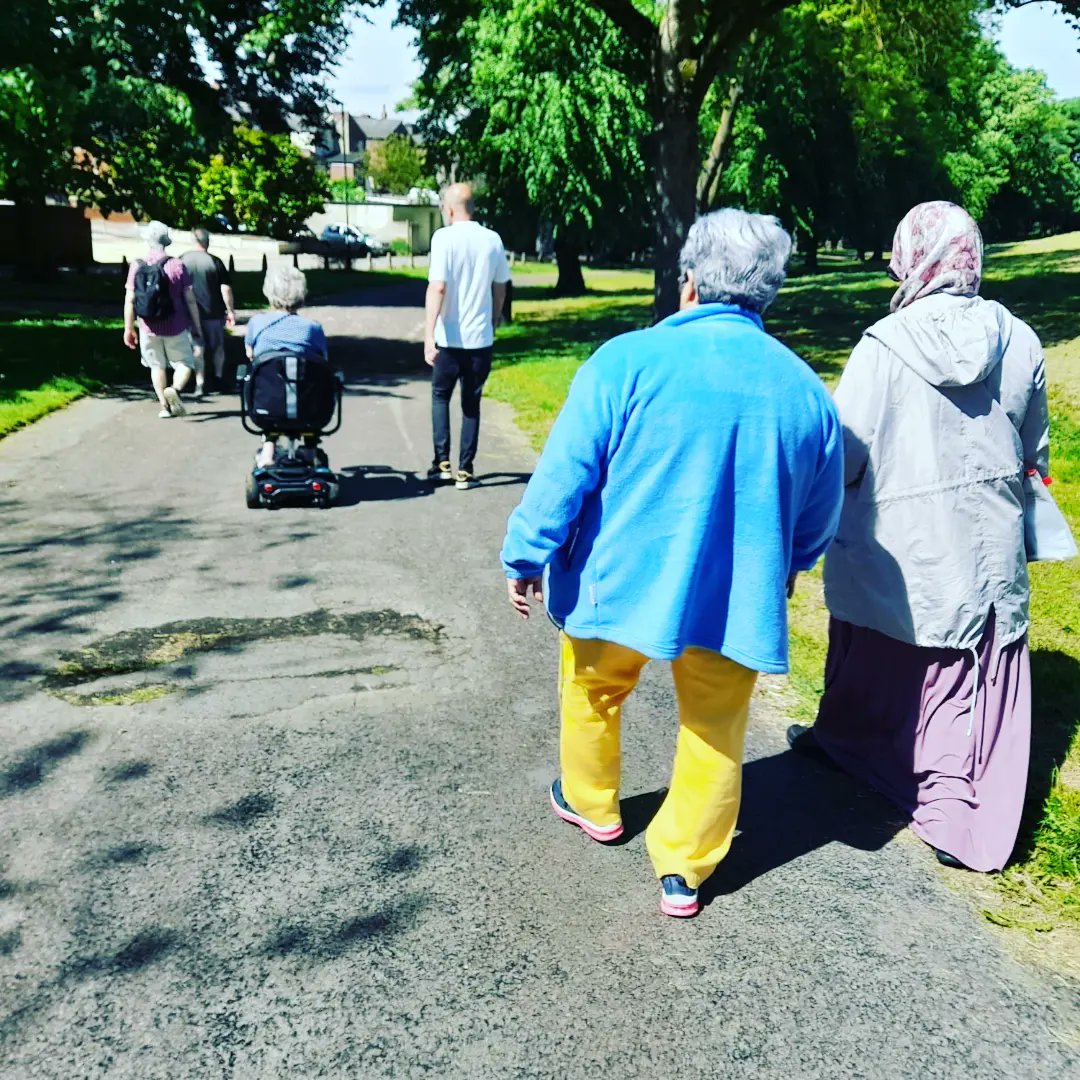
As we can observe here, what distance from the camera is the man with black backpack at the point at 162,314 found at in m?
10.6

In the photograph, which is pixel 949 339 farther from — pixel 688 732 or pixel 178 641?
pixel 178 641

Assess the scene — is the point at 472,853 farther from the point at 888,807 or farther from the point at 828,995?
the point at 888,807

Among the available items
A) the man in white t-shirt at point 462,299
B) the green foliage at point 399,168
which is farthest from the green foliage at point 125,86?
the green foliage at point 399,168

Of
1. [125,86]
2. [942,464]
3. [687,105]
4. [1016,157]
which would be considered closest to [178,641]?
[942,464]

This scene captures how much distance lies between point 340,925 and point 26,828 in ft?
3.82

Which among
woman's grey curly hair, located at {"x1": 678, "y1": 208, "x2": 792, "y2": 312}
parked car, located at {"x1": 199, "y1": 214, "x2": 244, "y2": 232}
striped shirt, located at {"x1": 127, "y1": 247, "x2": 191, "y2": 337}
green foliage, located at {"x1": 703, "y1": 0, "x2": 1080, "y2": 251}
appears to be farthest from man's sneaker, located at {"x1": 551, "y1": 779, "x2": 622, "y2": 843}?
parked car, located at {"x1": 199, "y1": 214, "x2": 244, "y2": 232}

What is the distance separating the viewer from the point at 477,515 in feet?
24.9

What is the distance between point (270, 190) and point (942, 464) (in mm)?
45748

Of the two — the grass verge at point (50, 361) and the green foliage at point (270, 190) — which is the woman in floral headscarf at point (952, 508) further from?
the green foliage at point (270, 190)

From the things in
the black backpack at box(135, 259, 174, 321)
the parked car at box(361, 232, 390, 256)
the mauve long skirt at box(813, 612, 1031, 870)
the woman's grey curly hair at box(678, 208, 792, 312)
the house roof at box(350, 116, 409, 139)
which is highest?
the house roof at box(350, 116, 409, 139)

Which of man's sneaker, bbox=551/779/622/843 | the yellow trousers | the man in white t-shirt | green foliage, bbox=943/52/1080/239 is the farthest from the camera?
green foliage, bbox=943/52/1080/239

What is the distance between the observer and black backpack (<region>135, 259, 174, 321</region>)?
1061cm

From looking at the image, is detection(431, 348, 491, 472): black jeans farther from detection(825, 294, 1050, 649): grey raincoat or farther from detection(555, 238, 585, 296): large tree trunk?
detection(555, 238, 585, 296): large tree trunk

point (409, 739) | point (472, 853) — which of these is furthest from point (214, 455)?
point (472, 853)
